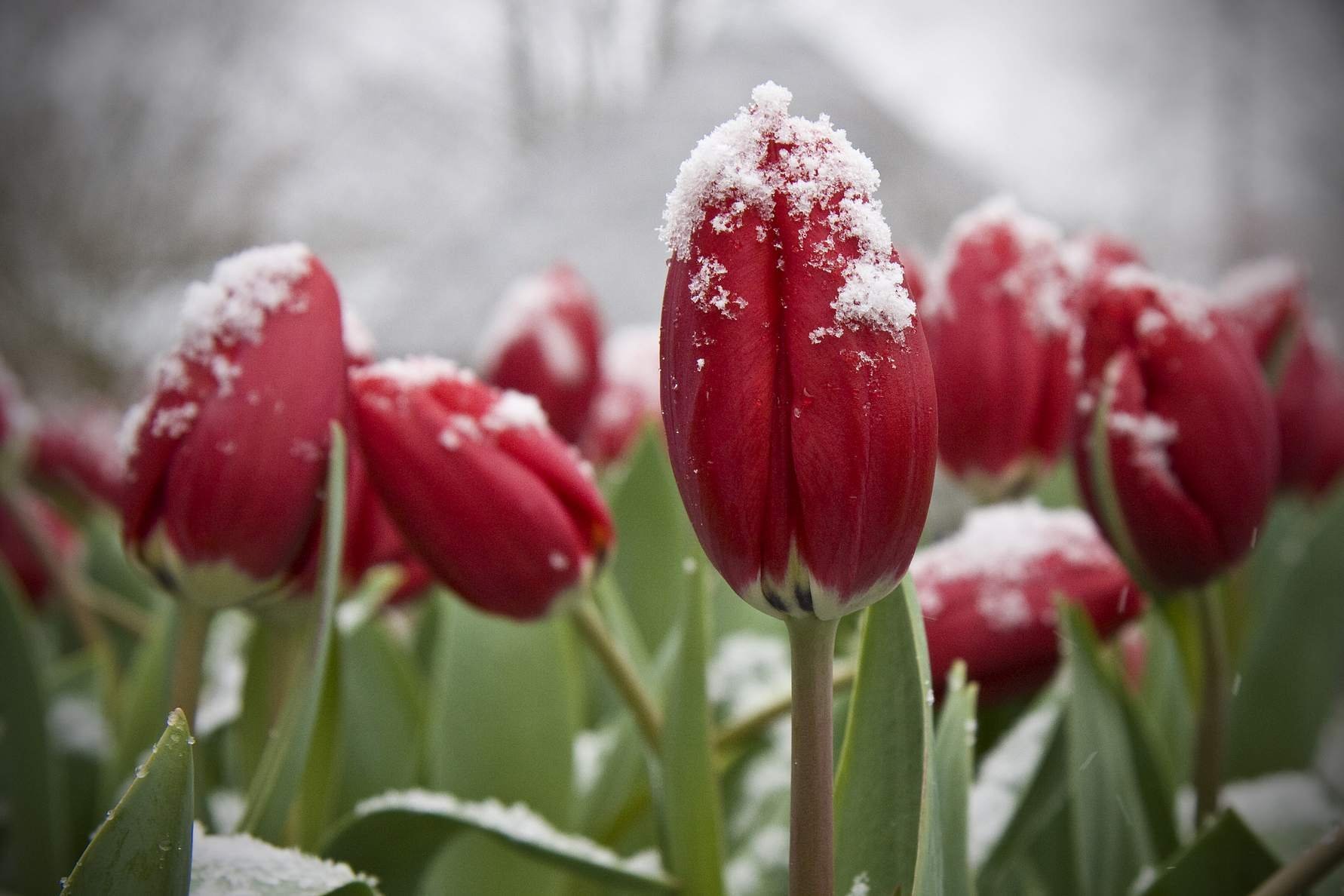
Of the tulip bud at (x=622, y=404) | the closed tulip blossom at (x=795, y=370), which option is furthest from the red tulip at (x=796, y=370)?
the tulip bud at (x=622, y=404)

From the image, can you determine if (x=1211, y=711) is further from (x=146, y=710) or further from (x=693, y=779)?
(x=146, y=710)

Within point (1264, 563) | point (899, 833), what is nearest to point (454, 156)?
point (1264, 563)

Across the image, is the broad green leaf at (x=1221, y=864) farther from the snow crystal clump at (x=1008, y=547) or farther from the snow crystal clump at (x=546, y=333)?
the snow crystal clump at (x=546, y=333)

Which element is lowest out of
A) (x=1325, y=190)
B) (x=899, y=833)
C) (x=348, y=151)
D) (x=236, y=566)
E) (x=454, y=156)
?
(x=899, y=833)

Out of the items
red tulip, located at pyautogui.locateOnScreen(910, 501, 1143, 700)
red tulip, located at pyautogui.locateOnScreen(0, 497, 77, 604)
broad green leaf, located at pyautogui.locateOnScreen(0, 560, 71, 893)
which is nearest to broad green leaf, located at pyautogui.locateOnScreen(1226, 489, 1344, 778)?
red tulip, located at pyautogui.locateOnScreen(910, 501, 1143, 700)

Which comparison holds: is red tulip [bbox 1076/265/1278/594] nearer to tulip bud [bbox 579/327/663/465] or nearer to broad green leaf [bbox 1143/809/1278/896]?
broad green leaf [bbox 1143/809/1278/896]

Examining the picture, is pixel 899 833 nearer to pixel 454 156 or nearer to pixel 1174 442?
pixel 1174 442
